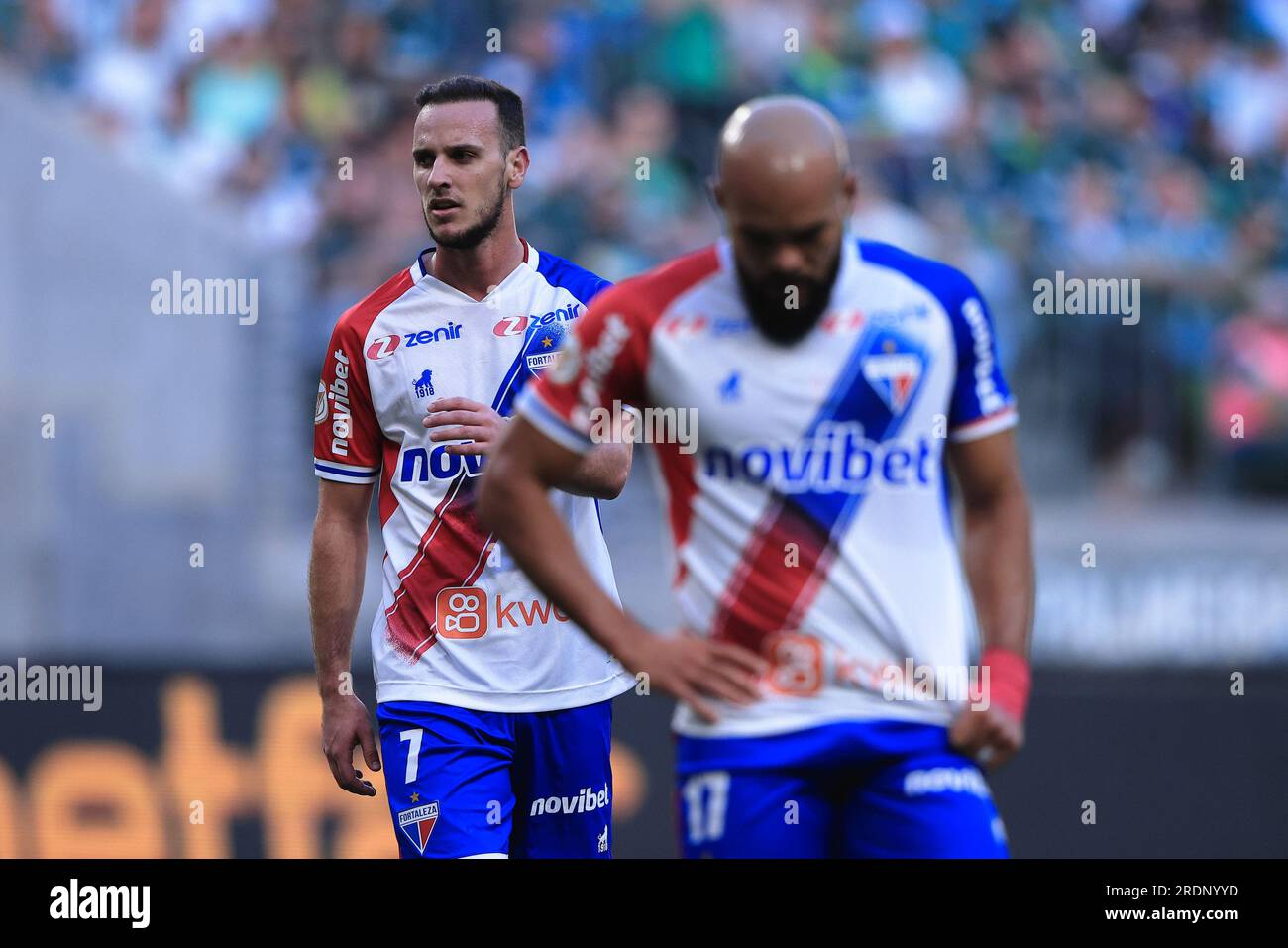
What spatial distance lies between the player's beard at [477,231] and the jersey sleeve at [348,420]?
397 millimetres

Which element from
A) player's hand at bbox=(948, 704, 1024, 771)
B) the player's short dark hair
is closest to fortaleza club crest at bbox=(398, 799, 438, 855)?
player's hand at bbox=(948, 704, 1024, 771)

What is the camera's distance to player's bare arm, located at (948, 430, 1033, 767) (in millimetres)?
3861

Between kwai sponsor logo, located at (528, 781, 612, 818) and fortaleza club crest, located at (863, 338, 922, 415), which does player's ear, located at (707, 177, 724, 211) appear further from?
kwai sponsor logo, located at (528, 781, 612, 818)

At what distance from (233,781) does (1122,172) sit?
23.1 ft

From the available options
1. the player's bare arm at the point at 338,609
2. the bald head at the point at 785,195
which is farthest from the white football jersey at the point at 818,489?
the player's bare arm at the point at 338,609

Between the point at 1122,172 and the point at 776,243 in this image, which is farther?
the point at 1122,172

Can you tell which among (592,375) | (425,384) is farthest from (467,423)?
(592,375)

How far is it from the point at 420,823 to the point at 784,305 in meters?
2.24

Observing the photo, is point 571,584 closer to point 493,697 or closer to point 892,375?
point 892,375
